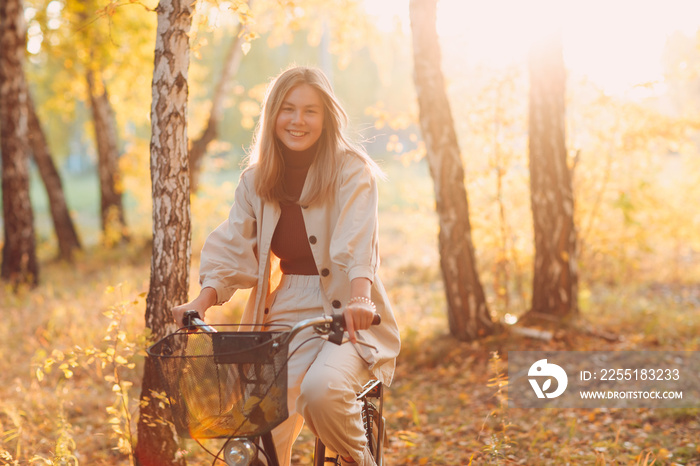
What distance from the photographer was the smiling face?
2.98m

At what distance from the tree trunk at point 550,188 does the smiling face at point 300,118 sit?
157 inches

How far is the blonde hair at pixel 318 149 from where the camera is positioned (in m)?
2.98

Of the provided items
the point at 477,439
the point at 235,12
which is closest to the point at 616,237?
the point at 477,439

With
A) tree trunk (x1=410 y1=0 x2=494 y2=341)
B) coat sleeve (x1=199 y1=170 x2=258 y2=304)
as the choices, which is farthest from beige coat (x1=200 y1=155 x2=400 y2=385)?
tree trunk (x1=410 y1=0 x2=494 y2=341)

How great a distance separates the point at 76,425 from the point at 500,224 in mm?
4827

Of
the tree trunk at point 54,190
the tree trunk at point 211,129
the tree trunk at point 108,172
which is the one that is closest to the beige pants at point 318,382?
the tree trunk at point 211,129

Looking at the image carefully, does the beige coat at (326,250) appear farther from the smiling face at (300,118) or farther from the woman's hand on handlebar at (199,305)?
the smiling face at (300,118)

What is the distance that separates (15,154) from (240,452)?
868 centimetres

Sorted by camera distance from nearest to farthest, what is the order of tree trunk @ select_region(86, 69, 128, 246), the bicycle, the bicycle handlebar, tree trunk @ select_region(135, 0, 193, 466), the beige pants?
the bicycle < the bicycle handlebar < the beige pants < tree trunk @ select_region(135, 0, 193, 466) < tree trunk @ select_region(86, 69, 128, 246)

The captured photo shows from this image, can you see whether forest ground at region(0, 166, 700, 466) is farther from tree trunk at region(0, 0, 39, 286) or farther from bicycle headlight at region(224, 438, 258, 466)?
bicycle headlight at region(224, 438, 258, 466)

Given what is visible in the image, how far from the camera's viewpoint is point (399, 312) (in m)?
8.46

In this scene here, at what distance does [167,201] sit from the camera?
138 inches

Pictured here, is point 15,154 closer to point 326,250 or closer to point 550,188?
point 550,188

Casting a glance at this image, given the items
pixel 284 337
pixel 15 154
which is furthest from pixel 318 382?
pixel 15 154
